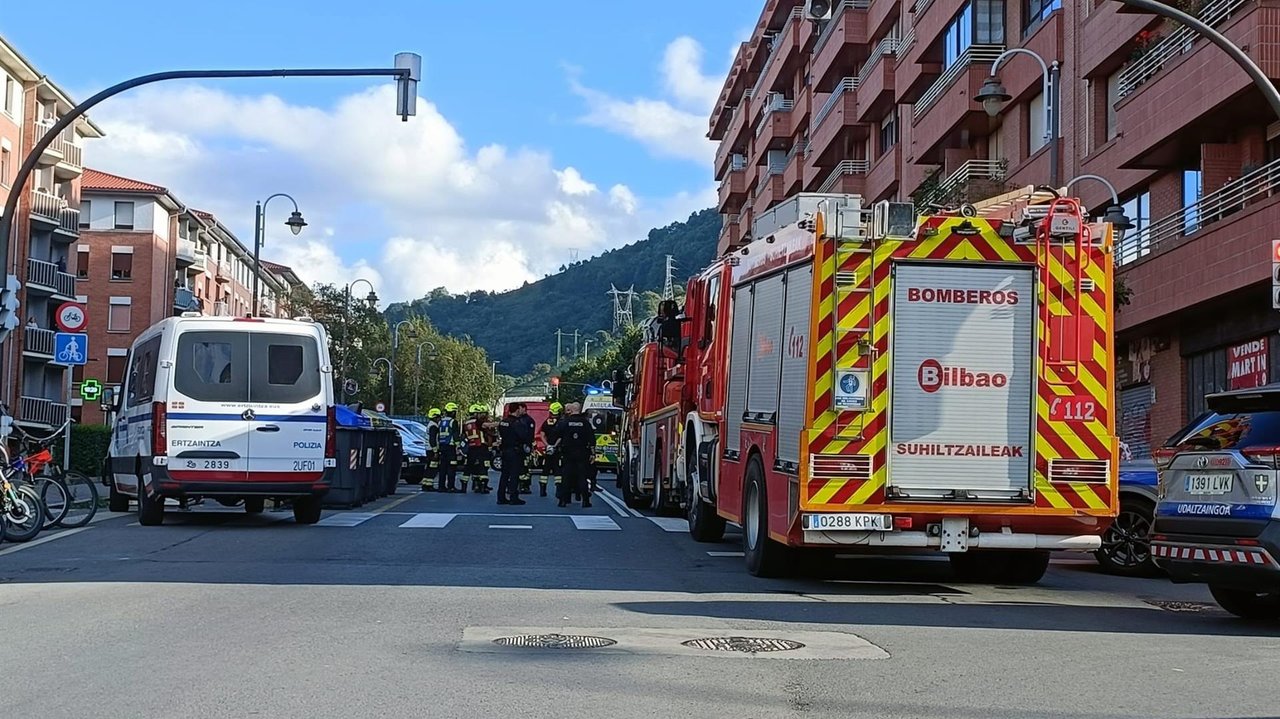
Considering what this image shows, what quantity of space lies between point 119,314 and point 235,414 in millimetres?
62228

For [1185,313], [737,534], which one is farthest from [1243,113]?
[737,534]

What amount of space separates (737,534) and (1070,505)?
23.7 ft

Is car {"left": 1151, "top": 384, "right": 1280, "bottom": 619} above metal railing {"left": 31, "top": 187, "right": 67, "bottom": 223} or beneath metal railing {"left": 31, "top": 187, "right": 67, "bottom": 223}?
beneath

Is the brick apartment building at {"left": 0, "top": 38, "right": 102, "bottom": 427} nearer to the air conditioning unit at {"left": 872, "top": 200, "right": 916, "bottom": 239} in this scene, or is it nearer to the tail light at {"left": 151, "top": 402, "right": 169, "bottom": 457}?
the tail light at {"left": 151, "top": 402, "right": 169, "bottom": 457}

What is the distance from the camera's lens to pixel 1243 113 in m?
24.4

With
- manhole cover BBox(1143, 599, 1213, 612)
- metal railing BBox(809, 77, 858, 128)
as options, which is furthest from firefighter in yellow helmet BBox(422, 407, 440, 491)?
metal railing BBox(809, 77, 858, 128)

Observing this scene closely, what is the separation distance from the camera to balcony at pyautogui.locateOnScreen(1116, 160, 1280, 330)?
22.5 meters

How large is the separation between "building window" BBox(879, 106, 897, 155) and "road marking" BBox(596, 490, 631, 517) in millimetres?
18542

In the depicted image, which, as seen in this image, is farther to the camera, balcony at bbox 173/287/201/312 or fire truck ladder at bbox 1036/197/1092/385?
balcony at bbox 173/287/201/312

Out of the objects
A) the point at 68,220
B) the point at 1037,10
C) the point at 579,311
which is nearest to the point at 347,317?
the point at 68,220

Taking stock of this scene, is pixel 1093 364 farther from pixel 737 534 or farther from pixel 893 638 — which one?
pixel 737 534

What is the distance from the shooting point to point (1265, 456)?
9.72 metres

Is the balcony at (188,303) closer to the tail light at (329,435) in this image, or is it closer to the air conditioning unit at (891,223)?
the tail light at (329,435)

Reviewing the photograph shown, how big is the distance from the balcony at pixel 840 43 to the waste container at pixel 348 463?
1190 inches
